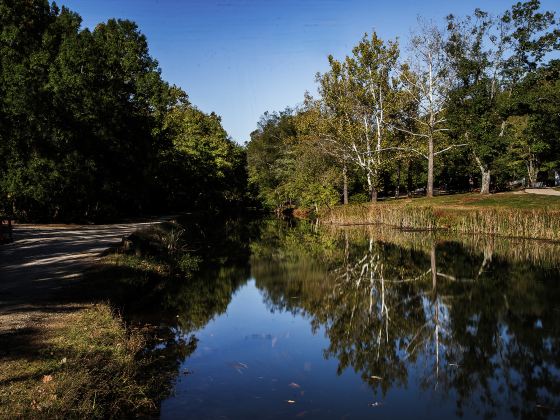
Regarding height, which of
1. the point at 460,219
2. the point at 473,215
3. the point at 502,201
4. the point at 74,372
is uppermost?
the point at 502,201

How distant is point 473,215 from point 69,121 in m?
28.5

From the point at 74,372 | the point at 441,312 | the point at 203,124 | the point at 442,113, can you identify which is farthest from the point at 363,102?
the point at 74,372

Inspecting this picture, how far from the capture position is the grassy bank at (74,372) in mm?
7020

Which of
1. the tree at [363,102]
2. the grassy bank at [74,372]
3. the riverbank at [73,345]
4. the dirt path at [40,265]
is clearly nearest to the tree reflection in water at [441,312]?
the riverbank at [73,345]

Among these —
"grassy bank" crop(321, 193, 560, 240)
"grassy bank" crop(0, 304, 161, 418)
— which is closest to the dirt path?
"grassy bank" crop(0, 304, 161, 418)

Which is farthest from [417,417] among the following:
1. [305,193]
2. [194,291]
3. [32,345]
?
[305,193]

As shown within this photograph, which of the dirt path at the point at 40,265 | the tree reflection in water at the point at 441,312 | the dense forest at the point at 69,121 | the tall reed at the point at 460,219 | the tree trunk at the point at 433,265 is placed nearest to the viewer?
the tree reflection in water at the point at 441,312

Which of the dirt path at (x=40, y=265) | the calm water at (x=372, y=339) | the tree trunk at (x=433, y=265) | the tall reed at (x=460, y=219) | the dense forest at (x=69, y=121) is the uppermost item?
the dense forest at (x=69, y=121)

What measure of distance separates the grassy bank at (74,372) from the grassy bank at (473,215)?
27481mm

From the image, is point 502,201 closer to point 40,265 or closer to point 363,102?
point 363,102

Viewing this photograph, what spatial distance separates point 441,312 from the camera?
15.6m

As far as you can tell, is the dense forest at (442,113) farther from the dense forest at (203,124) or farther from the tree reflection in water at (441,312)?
the tree reflection in water at (441,312)

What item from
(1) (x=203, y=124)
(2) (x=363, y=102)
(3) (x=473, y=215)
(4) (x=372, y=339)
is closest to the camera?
(4) (x=372, y=339)

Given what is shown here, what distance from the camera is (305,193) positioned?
5734cm
